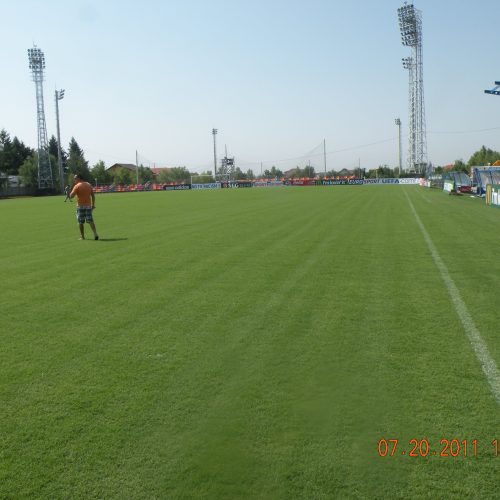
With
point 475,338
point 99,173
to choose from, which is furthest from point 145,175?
point 475,338

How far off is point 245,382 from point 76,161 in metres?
109

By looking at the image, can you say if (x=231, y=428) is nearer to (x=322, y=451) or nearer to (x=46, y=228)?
(x=322, y=451)

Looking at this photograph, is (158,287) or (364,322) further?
(158,287)

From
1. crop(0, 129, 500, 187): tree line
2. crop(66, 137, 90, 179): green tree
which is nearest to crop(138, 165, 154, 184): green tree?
crop(0, 129, 500, 187): tree line

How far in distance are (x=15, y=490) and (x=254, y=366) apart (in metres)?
2.24

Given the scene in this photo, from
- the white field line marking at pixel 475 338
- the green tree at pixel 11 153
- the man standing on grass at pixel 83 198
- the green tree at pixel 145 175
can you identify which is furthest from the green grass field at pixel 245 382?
the green tree at pixel 145 175

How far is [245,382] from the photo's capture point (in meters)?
4.32

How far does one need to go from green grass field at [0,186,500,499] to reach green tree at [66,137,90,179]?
91311mm

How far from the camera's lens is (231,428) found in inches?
140

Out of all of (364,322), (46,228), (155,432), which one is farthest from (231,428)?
(46,228)

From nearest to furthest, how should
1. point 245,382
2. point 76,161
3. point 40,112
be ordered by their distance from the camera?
point 245,382, point 40,112, point 76,161

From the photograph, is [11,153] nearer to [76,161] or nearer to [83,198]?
[76,161]

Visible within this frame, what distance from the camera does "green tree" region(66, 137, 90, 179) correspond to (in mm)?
98938

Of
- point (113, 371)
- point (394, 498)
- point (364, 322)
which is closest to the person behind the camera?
point (394, 498)
